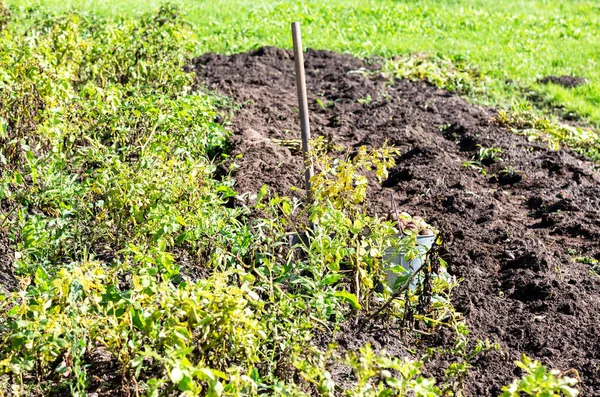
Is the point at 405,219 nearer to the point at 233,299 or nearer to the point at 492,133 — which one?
the point at 233,299

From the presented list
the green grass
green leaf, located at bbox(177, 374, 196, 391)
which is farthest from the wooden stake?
the green grass

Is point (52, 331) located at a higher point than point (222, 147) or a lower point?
higher

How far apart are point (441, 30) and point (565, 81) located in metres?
2.80

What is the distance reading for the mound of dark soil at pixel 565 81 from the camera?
9.02 m

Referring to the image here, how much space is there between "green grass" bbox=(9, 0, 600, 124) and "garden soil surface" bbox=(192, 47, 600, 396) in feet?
3.82

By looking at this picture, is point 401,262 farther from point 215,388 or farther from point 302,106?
point 215,388

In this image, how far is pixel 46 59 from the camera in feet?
19.1

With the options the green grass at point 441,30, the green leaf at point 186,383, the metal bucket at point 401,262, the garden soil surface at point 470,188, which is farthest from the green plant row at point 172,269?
the green grass at point 441,30

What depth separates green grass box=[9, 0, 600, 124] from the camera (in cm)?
959

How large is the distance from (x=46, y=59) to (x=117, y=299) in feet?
10.4

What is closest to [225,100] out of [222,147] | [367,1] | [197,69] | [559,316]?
[222,147]

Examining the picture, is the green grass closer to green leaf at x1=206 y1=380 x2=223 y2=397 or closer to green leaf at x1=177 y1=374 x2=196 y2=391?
green leaf at x1=206 y1=380 x2=223 y2=397

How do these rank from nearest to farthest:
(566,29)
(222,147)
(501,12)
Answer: (222,147)
(566,29)
(501,12)

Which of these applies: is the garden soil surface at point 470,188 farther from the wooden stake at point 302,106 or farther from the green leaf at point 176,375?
the green leaf at point 176,375
